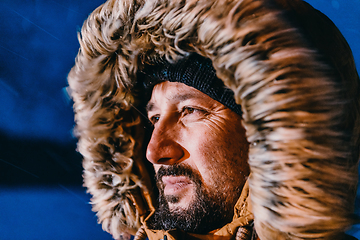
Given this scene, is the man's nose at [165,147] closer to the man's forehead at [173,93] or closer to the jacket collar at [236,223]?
the man's forehead at [173,93]

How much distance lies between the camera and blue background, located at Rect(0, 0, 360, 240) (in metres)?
1.12

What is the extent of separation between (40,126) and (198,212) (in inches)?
32.1

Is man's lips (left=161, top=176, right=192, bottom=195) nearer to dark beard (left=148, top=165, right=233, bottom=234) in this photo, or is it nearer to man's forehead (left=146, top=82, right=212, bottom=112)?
dark beard (left=148, top=165, right=233, bottom=234)

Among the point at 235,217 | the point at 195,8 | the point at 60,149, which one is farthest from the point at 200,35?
the point at 60,149

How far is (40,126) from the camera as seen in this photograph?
3.81 feet

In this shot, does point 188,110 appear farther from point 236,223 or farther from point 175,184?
point 236,223

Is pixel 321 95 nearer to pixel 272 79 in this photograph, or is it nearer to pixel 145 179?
pixel 272 79

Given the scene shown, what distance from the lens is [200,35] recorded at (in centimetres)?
Result: 58

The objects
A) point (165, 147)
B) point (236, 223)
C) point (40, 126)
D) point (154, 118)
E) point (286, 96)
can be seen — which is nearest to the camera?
point (286, 96)

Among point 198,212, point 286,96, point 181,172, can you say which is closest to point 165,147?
point 181,172

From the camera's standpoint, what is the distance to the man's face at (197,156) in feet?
2.34

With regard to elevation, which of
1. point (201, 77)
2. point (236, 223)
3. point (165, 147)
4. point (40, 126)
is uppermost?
point (40, 126)

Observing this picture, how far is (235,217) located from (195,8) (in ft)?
1.73

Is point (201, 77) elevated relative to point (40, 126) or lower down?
lower down
